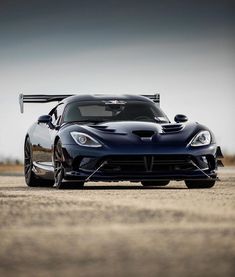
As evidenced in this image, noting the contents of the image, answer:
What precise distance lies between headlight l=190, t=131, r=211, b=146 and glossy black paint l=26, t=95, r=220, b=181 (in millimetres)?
65

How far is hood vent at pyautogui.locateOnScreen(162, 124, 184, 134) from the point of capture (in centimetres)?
1368

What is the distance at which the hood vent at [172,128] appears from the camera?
1368 cm

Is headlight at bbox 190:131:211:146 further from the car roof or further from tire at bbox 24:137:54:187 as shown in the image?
tire at bbox 24:137:54:187

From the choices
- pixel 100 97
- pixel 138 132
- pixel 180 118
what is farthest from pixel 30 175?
pixel 138 132

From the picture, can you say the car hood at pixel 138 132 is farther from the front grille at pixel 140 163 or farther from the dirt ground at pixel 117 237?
the dirt ground at pixel 117 237


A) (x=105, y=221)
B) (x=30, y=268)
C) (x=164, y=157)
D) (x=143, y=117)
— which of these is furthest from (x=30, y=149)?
(x=30, y=268)

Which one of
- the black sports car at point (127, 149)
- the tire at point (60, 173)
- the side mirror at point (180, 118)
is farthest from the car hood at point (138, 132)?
the side mirror at point (180, 118)

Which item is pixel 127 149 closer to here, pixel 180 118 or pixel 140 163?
pixel 140 163

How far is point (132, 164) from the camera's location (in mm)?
13227

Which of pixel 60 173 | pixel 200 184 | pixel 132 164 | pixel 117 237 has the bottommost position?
pixel 200 184

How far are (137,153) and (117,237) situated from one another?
21.5ft

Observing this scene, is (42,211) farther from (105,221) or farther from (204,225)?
(204,225)

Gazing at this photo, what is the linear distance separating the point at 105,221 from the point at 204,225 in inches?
35.1

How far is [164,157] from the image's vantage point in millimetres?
13273
